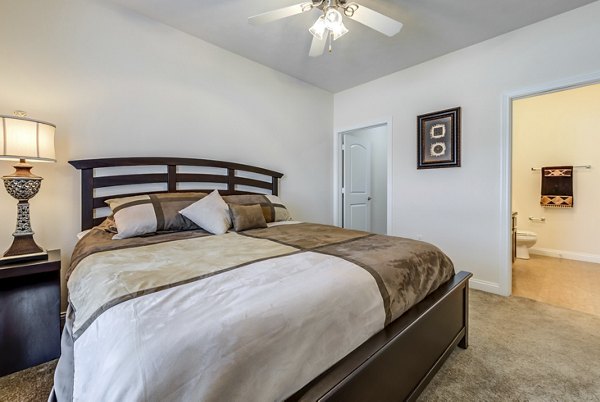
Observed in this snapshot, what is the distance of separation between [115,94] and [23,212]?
1188mm

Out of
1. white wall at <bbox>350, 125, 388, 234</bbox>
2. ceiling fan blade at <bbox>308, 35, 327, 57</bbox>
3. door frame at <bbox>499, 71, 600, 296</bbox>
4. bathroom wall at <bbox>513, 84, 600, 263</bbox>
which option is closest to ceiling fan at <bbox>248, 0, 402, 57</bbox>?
ceiling fan blade at <bbox>308, 35, 327, 57</bbox>

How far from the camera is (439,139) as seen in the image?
3.07m

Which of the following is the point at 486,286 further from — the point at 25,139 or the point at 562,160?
the point at 25,139

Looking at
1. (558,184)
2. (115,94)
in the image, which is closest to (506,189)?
(558,184)

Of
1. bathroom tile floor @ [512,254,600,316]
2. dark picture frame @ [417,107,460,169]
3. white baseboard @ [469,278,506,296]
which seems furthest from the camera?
dark picture frame @ [417,107,460,169]

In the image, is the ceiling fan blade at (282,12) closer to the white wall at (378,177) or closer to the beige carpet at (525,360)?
the beige carpet at (525,360)

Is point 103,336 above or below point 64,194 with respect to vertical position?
below

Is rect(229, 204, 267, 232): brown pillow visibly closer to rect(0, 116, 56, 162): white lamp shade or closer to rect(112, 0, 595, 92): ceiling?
rect(0, 116, 56, 162): white lamp shade

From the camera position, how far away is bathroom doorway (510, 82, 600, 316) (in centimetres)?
374

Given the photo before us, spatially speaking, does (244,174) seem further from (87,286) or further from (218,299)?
(218,299)

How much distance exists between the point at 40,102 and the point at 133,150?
0.67 metres

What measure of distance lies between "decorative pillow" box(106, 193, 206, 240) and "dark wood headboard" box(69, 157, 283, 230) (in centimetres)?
17

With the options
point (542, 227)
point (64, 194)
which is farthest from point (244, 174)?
point (542, 227)

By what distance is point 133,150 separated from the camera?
2.39 meters
